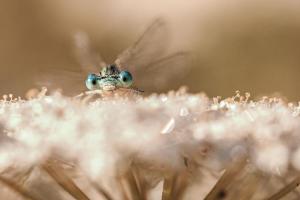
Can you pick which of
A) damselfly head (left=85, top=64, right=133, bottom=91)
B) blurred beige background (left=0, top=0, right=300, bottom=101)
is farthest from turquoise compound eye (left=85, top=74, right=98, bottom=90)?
blurred beige background (left=0, top=0, right=300, bottom=101)

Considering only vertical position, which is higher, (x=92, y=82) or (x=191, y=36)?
(x=191, y=36)

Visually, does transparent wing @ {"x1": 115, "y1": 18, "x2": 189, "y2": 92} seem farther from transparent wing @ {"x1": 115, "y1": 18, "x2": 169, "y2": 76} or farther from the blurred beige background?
the blurred beige background

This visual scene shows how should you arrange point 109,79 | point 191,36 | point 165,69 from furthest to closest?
1. point 191,36
2. point 165,69
3. point 109,79

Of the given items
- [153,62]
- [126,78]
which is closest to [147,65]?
[153,62]

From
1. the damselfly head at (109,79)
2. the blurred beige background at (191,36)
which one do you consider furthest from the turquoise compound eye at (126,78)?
the blurred beige background at (191,36)

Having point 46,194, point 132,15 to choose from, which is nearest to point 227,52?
point 132,15

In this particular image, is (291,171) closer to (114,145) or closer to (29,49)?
(114,145)

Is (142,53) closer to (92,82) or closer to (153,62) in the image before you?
(153,62)
